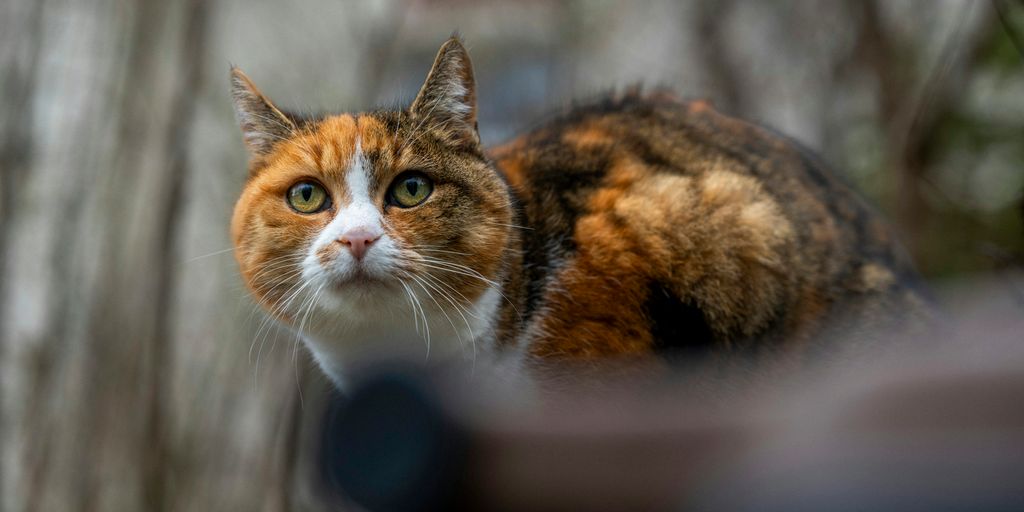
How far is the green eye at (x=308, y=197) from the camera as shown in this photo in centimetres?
201

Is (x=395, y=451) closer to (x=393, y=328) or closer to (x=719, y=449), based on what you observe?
(x=719, y=449)

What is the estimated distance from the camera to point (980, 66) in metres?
4.41

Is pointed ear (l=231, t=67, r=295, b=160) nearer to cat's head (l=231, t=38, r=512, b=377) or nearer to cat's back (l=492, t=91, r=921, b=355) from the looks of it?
cat's head (l=231, t=38, r=512, b=377)

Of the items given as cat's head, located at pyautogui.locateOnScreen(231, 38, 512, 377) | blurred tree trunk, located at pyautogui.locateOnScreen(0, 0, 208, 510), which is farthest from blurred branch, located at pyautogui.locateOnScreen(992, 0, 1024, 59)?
blurred tree trunk, located at pyautogui.locateOnScreen(0, 0, 208, 510)

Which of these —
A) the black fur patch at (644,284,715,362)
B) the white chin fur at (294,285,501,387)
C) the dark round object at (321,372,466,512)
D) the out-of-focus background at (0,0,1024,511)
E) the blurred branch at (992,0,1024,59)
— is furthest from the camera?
→ the out-of-focus background at (0,0,1024,511)

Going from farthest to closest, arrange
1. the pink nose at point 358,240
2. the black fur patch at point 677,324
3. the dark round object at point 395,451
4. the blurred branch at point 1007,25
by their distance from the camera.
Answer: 1. the blurred branch at point 1007,25
2. the black fur patch at point 677,324
3. the pink nose at point 358,240
4. the dark round object at point 395,451

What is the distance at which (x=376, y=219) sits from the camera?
1.91m

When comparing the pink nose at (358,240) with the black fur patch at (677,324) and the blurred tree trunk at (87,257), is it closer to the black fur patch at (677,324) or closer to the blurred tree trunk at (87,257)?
the black fur patch at (677,324)

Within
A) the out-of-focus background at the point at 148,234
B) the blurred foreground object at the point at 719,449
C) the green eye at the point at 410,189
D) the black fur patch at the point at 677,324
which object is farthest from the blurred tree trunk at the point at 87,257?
the blurred foreground object at the point at 719,449

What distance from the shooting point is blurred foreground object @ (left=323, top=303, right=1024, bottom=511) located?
30.9 inches

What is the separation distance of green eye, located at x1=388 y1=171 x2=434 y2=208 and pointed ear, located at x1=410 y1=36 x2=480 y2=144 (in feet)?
0.48

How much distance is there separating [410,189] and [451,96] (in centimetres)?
23

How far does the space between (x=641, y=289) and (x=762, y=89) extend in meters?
3.79

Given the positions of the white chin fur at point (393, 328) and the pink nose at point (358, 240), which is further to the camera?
the white chin fur at point (393, 328)
